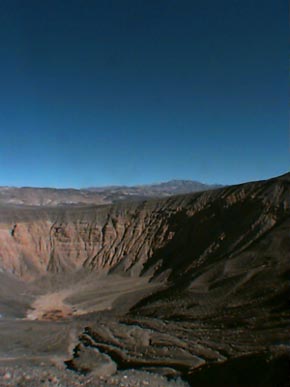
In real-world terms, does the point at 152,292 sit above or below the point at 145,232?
below

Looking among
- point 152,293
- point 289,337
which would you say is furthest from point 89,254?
point 289,337

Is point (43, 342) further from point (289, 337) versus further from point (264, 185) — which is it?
point (264, 185)

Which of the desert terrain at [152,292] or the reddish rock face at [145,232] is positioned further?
the reddish rock face at [145,232]

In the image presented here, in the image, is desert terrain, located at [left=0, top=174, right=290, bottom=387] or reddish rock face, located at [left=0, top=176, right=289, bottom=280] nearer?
desert terrain, located at [left=0, top=174, right=290, bottom=387]

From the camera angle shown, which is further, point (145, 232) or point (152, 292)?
point (145, 232)
